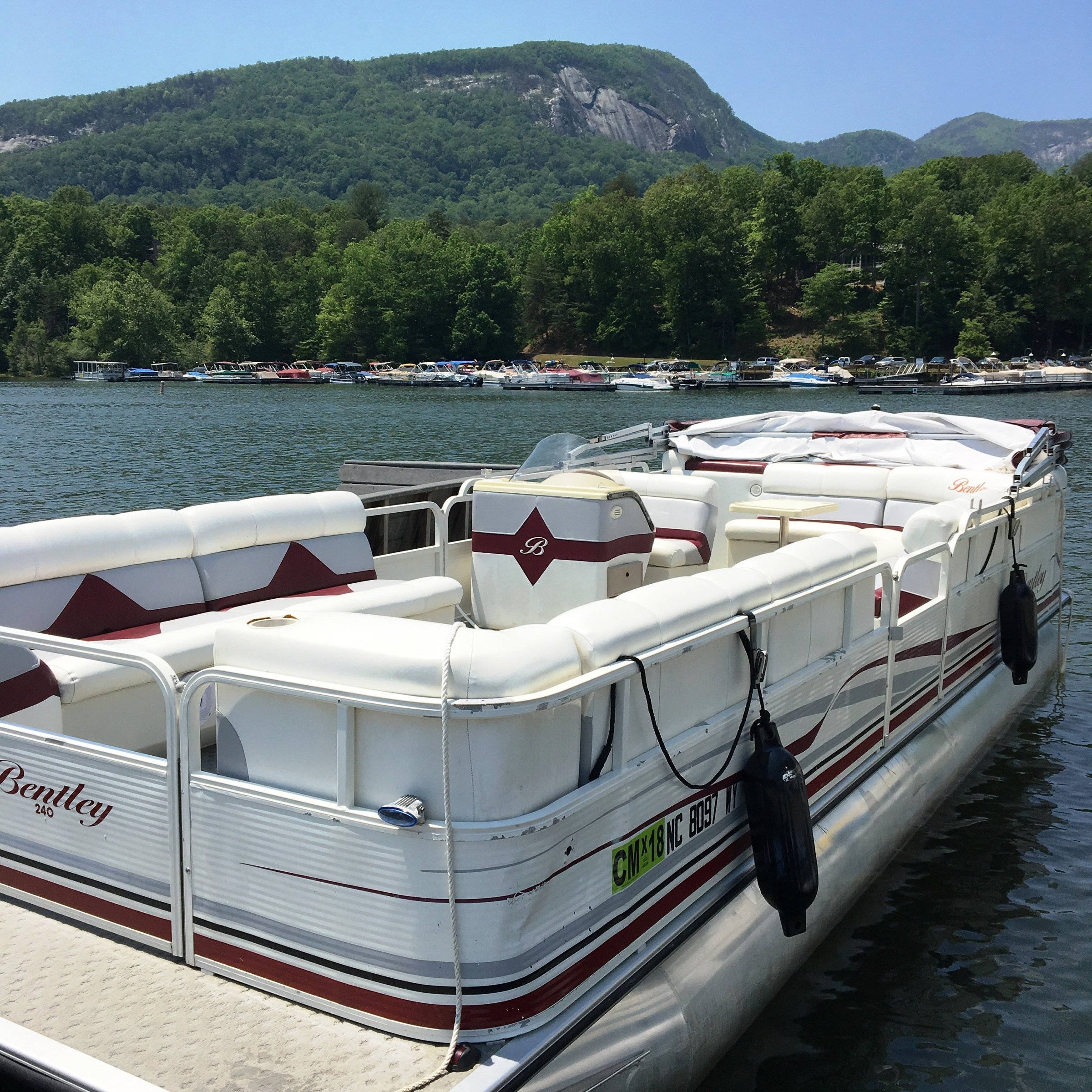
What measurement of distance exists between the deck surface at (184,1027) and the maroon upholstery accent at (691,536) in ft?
16.7

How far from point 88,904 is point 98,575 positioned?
87.7 inches

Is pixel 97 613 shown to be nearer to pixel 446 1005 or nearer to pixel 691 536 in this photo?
pixel 446 1005

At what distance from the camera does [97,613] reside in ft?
18.0

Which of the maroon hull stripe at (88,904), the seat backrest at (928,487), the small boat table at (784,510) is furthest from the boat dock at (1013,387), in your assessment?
the maroon hull stripe at (88,904)

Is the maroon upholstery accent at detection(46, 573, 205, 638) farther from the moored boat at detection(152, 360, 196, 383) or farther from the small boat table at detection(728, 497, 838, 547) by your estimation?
the moored boat at detection(152, 360, 196, 383)

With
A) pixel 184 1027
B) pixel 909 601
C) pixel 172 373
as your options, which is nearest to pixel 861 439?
pixel 909 601

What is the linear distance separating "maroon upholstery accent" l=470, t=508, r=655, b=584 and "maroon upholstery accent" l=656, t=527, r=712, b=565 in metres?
1.28

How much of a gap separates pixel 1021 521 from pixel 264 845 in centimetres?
690

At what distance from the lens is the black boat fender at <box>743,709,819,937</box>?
13.9ft

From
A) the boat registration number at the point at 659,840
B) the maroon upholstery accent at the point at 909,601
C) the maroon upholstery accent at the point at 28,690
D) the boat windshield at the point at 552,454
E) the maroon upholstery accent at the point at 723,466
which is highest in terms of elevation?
the boat windshield at the point at 552,454

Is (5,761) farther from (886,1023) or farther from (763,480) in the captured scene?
(763,480)

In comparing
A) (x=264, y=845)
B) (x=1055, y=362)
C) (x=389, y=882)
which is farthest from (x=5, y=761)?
(x=1055, y=362)

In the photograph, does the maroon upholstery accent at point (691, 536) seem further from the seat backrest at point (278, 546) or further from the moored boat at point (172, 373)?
the moored boat at point (172, 373)

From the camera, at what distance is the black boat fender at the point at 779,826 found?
4.24m
